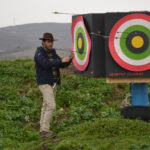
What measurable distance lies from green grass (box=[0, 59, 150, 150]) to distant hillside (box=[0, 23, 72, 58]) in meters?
39.5

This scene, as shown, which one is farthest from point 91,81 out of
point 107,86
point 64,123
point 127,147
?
point 127,147

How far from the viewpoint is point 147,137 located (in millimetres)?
7797

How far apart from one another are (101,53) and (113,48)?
1.02ft

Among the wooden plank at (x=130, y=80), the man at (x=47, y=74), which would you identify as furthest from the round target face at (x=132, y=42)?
the man at (x=47, y=74)

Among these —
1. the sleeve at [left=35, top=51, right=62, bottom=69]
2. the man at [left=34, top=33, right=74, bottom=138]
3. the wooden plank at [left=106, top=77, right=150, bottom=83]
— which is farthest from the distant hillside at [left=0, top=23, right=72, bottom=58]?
the wooden plank at [left=106, top=77, right=150, bottom=83]

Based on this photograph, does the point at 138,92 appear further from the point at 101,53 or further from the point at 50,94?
the point at 50,94

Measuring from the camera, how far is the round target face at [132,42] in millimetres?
8266

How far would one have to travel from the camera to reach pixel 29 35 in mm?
65375

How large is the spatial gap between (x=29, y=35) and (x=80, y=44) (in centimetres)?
5714

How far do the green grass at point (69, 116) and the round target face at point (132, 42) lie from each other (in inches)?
49.8

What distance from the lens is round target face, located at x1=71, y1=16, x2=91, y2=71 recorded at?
8680 mm

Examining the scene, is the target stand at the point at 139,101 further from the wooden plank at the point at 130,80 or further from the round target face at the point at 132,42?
the round target face at the point at 132,42

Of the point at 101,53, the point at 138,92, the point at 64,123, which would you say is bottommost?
the point at 64,123

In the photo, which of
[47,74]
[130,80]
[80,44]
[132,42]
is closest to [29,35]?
[80,44]
